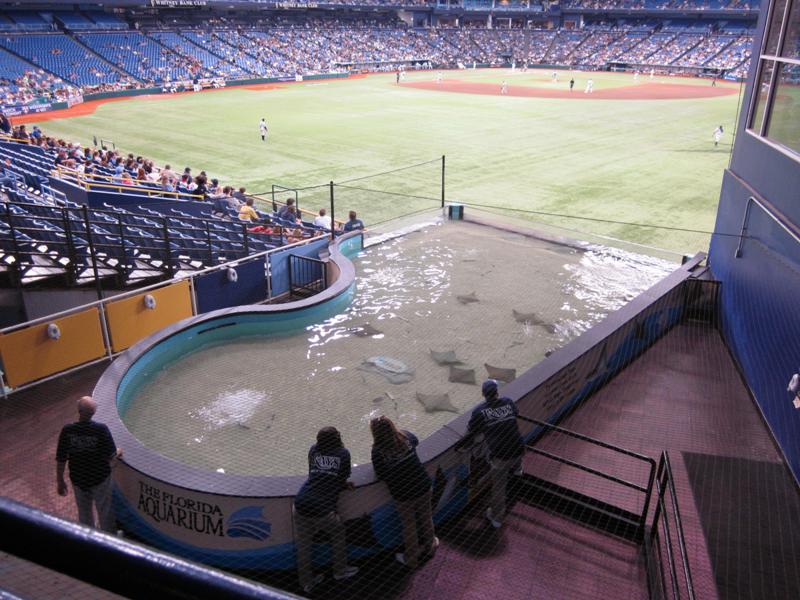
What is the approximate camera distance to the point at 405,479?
234 inches

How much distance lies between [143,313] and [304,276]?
12.8 feet

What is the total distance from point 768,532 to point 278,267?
9.87 m

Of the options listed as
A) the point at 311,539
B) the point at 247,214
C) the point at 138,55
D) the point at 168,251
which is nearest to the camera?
the point at 311,539

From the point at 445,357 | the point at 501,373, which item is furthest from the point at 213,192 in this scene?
the point at 501,373

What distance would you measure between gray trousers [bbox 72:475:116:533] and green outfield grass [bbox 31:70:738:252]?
14.2 m

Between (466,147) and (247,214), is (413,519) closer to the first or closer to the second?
(247,214)

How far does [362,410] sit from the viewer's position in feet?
28.3

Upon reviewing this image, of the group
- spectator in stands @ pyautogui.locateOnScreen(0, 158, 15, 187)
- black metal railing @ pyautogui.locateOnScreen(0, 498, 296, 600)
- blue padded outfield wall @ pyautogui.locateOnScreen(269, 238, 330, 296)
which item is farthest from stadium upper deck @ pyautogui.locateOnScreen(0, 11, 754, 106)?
black metal railing @ pyautogui.locateOnScreen(0, 498, 296, 600)

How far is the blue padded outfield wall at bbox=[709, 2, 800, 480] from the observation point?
8.59 meters

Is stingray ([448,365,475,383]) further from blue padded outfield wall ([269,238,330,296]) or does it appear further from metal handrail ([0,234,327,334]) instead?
blue padded outfield wall ([269,238,330,296])

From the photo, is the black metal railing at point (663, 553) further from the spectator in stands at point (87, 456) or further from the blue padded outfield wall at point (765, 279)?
the spectator in stands at point (87, 456)

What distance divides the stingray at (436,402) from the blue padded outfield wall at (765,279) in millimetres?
4057

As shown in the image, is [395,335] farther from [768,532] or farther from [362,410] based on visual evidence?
[768,532]

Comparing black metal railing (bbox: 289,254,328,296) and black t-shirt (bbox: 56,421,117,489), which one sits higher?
black t-shirt (bbox: 56,421,117,489)
